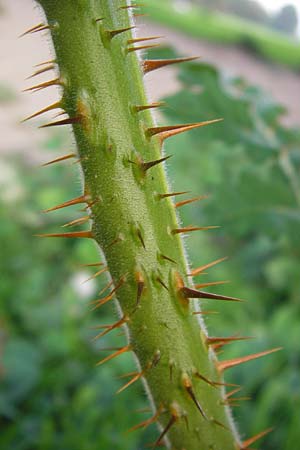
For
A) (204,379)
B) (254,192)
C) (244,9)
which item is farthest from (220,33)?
(204,379)

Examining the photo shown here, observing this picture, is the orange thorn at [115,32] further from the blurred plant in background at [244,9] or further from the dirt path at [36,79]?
the blurred plant in background at [244,9]

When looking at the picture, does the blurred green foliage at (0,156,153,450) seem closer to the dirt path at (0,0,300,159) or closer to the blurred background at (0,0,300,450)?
the blurred background at (0,0,300,450)

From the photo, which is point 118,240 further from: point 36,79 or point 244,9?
point 244,9

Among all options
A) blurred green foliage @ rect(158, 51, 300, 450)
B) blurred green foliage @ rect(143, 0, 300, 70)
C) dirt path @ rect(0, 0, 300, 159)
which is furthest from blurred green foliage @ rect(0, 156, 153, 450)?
blurred green foliage @ rect(143, 0, 300, 70)

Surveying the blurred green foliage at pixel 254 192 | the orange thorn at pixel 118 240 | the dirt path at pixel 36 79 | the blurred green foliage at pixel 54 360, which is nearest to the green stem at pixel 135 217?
the orange thorn at pixel 118 240

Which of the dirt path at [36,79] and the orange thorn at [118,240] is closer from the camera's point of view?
the orange thorn at [118,240]

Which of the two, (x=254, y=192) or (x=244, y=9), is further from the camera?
(x=244, y=9)

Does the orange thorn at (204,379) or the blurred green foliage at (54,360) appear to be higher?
the orange thorn at (204,379)

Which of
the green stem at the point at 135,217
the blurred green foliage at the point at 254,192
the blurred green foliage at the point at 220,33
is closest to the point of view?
the green stem at the point at 135,217
